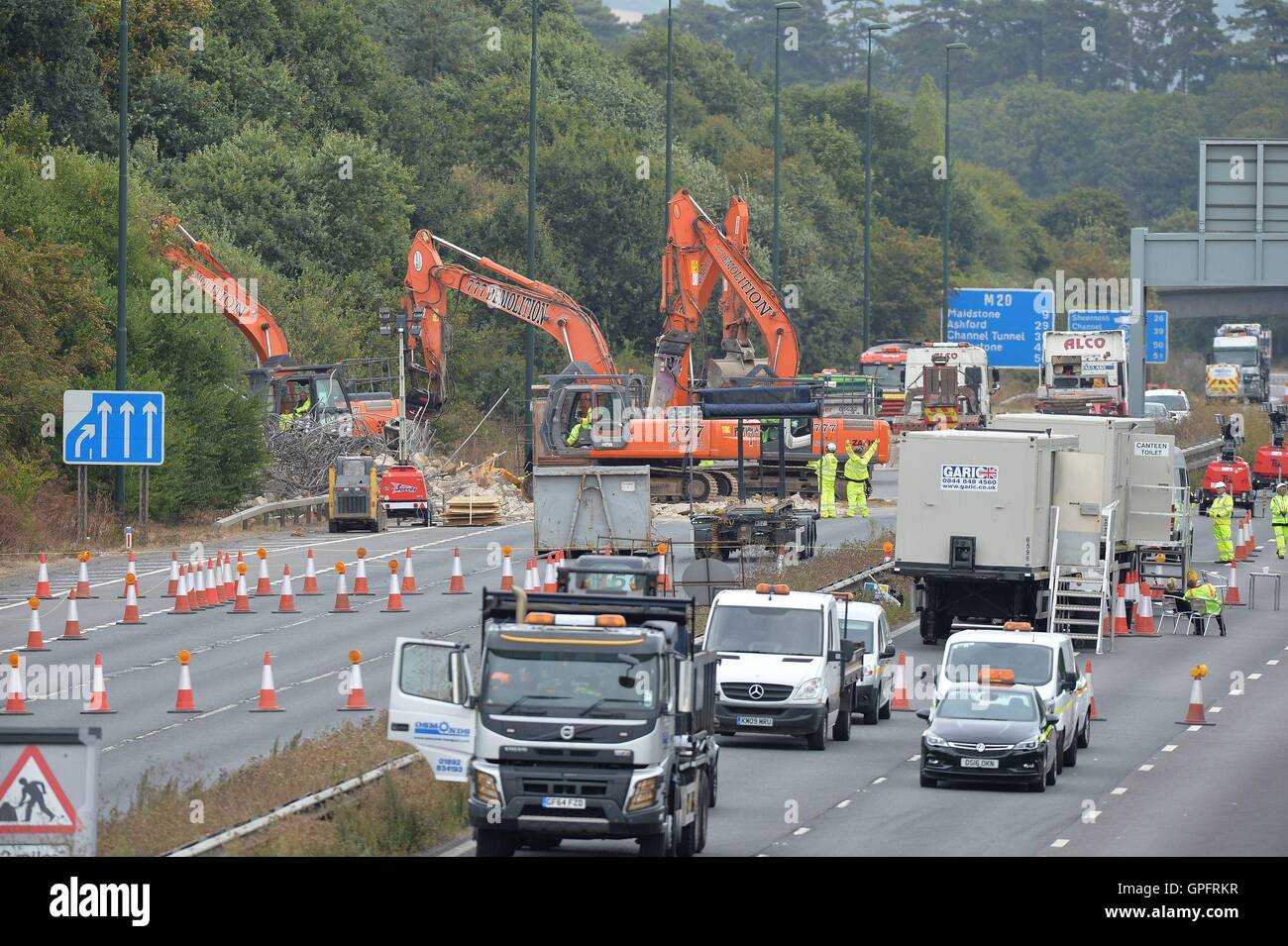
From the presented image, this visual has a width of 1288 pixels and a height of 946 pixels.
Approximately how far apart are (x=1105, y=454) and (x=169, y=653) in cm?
1518

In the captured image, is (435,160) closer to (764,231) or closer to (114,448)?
(764,231)

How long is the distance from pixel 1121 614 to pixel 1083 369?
34.5 metres

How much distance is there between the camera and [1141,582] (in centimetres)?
3781

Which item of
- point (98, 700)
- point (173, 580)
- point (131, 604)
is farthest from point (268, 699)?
point (173, 580)

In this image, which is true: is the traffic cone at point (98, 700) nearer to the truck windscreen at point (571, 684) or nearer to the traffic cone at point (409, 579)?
the truck windscreen at point (571, 684)

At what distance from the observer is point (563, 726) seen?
17109mm

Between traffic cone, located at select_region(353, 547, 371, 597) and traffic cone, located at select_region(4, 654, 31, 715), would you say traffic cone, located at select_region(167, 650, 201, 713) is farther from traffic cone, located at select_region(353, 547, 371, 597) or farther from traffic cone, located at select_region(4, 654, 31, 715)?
traffic cone, located at select_region(353, 547, 371, 597)

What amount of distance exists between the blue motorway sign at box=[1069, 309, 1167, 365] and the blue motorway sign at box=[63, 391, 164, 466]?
4656 centimetres

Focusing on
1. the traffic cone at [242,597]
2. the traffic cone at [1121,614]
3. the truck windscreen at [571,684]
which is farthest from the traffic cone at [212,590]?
the truck windscreen at [571,684]

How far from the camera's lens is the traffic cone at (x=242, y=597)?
34.4 meters

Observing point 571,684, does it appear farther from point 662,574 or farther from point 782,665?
point 662,574

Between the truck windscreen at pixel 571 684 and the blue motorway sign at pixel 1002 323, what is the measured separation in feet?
220

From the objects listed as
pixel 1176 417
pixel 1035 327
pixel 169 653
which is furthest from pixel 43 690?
pixel 1035 327

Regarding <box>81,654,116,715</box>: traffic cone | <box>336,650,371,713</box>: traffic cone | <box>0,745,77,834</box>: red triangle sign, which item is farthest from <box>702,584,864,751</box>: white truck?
<box>0,745,77,834</box>: red triangle sign
